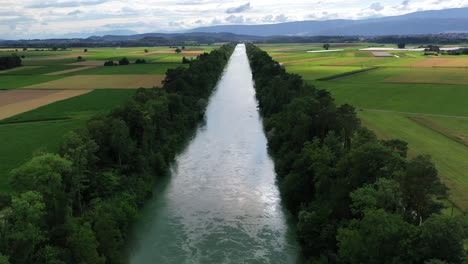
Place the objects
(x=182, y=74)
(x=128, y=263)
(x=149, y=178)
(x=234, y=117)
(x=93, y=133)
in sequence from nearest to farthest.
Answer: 1. (x=128, y=263)
2. (x=93, y=133)
3. (x=149, y=178)
4. (x=234, y=117)
5. (x=182, y=74)

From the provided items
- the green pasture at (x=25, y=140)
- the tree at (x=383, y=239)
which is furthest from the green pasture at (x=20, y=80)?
the tree at (x=383, y=239)

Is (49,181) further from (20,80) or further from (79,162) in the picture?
(20,80)

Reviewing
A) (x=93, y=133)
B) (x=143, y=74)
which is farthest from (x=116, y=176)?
(x=143, y=74)

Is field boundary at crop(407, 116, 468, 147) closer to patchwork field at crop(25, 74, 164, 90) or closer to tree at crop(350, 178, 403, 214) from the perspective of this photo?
tree at crop(350, 178, 403, 214)

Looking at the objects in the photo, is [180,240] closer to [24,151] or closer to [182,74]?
[24,151]

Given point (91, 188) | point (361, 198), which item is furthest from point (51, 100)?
point (361, 198)

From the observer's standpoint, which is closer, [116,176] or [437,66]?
[116,176]
